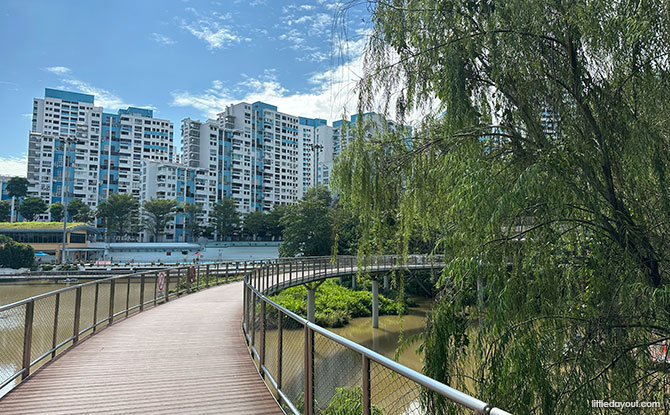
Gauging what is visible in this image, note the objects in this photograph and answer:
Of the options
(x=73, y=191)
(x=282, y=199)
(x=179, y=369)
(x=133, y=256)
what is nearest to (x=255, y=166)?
(x=282, y=199)

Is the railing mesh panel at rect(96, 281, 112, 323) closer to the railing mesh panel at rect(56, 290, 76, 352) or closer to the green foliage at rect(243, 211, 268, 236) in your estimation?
the railing mesh panel at rect(56, 290, 76, 352)

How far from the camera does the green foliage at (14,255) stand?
39284 mm

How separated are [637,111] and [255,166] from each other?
93.8 m

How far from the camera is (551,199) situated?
330 cm

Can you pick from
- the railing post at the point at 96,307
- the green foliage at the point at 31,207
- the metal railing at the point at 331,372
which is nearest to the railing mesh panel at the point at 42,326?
the railing post at the point at 96,307

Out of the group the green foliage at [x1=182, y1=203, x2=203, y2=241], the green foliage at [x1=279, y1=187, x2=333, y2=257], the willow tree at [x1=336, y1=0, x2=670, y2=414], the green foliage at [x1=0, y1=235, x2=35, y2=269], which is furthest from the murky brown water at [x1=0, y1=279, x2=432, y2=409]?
the green foliage at [x1=182, y1=203, x2=203, y2=241]

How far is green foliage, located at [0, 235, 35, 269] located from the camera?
39284 millimetres

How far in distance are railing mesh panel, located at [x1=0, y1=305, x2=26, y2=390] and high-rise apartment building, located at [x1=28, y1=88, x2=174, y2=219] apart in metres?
85.1

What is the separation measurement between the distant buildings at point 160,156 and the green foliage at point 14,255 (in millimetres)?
35961

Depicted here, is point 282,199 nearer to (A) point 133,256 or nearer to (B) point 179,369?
(A) point 133,256

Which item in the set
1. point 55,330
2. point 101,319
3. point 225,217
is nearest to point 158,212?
point 225,217

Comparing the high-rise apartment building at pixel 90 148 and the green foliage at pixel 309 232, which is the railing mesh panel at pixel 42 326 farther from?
the high-rise apartment building at pixel 90 148

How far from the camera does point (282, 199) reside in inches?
3976

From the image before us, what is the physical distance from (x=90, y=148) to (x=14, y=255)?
5262 cm
